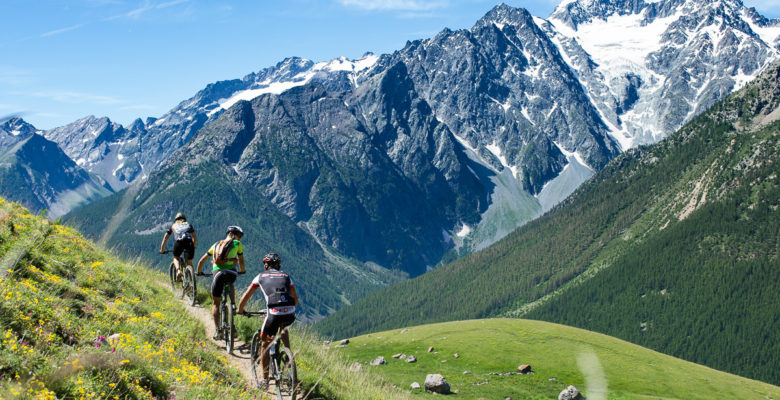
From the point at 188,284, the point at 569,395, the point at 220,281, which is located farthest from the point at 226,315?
the point at 569,395

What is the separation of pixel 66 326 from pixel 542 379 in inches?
2068

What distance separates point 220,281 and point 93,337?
6177mm

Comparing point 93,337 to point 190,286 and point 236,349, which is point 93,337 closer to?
point 236,349

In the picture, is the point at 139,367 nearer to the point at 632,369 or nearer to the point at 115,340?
the point at 115,340

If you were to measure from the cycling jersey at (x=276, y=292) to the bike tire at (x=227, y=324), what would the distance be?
113 inches

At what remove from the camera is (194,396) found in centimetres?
1080

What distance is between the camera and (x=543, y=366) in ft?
198

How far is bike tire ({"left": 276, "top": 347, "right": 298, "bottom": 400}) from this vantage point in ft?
45.1

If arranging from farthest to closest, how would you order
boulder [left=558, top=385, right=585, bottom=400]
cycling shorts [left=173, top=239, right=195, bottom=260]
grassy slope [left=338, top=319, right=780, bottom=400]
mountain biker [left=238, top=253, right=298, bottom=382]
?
1. grassy slope [left=338, top=319, right=780, bottom=400]
2. boulder [left=558, top=385, right=585, bottom=400]
3. cycling shorts [left=173, top=239, right=195, bottom=260]
4. mountain biker [left=238, top=253, right=298, bottom=382]

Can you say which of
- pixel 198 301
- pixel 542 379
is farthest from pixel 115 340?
pixel 542 379

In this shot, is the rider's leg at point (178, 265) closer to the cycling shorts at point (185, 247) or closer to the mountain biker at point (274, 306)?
the cycling shorts at point (185, 247)

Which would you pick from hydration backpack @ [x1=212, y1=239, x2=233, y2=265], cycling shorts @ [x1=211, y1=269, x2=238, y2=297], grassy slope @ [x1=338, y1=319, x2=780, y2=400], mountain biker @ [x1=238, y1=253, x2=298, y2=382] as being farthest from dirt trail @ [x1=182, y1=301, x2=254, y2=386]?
grassy slope @ [x1=338, y1=319, x2=780, y2=400]

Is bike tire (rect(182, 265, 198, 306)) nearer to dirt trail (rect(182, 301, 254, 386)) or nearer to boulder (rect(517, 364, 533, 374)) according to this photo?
dirt trail (rect(182, 301, 254, 386))

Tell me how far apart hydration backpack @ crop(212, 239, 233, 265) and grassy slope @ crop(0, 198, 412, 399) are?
207cm
